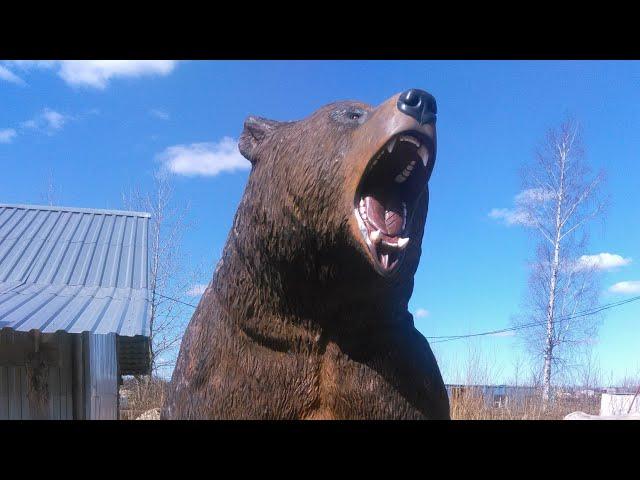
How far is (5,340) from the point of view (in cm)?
511

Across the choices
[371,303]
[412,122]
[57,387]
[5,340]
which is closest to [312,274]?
[371,303]

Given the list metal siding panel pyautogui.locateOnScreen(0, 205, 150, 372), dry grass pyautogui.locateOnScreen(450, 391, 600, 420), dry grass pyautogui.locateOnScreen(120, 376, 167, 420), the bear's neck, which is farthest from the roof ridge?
the bear's neck

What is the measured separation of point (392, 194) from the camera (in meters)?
1.34

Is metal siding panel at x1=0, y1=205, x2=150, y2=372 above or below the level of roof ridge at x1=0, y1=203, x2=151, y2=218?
below

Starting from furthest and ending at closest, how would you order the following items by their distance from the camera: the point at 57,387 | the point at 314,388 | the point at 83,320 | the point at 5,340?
the point at 57,387 → the point at 5,340 → the point at 83,320 → the point at 314,388

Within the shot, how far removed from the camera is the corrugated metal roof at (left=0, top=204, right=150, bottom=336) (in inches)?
150

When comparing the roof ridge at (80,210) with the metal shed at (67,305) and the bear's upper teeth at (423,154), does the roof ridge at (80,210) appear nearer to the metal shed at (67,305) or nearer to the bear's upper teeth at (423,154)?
the metal shed at (67,305)

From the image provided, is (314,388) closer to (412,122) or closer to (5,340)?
(412,122)

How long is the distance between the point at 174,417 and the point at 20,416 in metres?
4.80

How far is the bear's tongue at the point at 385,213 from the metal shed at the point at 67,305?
9.21 ft

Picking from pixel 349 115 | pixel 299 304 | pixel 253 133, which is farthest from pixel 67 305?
pixel 349 115

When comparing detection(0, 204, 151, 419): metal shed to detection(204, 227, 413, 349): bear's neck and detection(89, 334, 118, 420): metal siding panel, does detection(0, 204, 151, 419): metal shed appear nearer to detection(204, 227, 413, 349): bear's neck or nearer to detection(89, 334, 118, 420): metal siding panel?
detection(89, 334, 118, 420): metal siding panel

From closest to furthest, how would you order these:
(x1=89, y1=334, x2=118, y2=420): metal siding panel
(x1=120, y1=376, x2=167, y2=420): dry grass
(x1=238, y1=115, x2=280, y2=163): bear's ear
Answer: (x1=238, y1=115, x2=280, y2=163): bear's ear, (x1=89, y1=334, x2=118, y2=420): metal siding panel, (x1=120, y1=376, x2=167, y2=420): dry grass

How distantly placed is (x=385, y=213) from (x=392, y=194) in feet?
0.22
